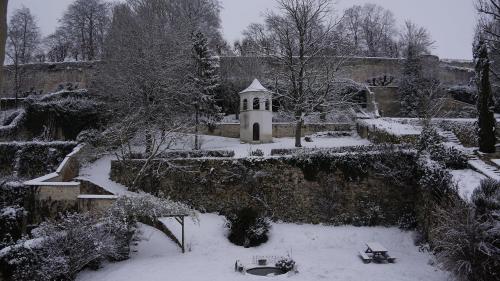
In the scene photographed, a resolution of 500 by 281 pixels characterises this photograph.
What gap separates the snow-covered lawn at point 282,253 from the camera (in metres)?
12.9

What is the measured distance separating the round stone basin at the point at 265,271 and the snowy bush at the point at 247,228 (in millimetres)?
2245

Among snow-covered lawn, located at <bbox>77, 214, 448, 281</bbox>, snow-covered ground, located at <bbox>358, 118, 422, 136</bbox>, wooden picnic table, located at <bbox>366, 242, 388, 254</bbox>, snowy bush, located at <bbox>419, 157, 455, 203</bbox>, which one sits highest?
snow-covered ground, located at <bbox>358, 118, 422, 136</bbox>

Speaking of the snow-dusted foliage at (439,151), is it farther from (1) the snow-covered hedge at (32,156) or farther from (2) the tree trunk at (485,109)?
(1) the snow-covered hedge at (32,156)

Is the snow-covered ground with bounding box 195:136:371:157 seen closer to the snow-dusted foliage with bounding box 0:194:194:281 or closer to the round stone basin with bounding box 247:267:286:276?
the snow-dusted foliage with bounding box 0:194:194:281

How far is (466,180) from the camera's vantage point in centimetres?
1377

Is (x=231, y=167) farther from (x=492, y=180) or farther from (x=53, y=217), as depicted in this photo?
(x=492, y=180)

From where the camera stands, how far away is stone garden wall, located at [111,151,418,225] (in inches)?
680

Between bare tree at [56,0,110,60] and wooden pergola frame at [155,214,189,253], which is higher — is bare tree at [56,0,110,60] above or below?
→ above

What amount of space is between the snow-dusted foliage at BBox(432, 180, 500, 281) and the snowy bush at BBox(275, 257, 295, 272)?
14.8 ft

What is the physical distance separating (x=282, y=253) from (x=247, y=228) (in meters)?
1.68

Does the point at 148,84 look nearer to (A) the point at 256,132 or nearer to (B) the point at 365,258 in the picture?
(A) the point at 256,132

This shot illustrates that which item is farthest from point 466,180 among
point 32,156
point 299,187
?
point 32,156

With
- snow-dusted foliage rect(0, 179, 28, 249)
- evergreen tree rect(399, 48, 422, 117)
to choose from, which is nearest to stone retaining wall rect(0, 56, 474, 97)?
evergreen tree rect(399, 48, 422, 117)

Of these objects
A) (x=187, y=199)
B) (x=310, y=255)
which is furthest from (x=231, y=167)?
(x=310, y=255)
